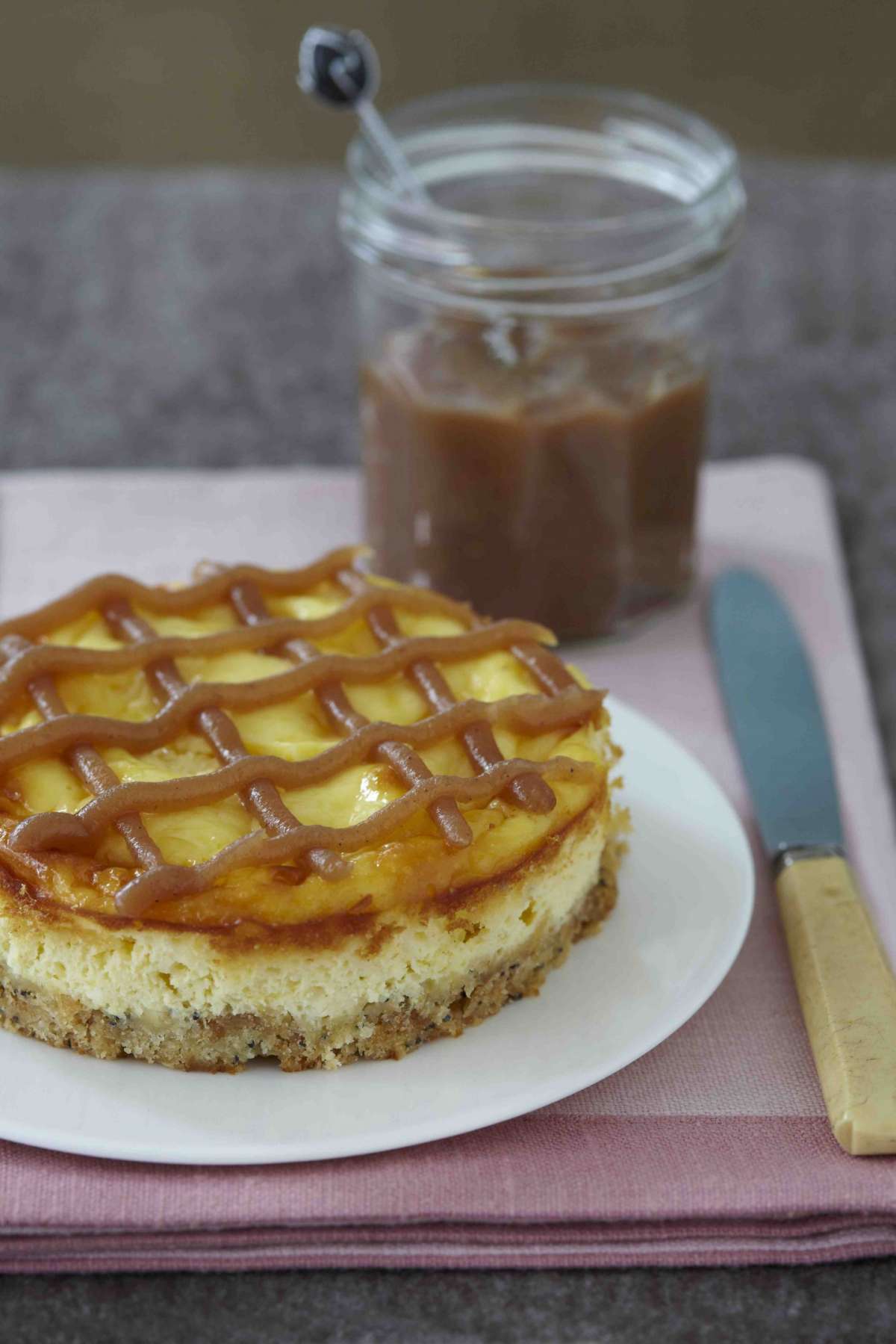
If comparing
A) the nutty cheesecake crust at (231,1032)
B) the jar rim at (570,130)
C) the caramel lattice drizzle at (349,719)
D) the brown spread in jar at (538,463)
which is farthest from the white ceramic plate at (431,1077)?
the jar rim at (570,130)

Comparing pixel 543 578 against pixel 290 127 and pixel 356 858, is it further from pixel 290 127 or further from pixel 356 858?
pixel 290 127

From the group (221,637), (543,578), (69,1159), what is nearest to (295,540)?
(543,578)

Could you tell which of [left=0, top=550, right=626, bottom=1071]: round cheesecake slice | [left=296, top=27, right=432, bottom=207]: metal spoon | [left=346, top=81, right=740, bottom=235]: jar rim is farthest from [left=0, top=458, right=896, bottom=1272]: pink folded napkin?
[left=296, top=27, right=432, bottom=207]: metal spoon

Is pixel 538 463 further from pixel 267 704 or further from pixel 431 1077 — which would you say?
pixel 431 1077

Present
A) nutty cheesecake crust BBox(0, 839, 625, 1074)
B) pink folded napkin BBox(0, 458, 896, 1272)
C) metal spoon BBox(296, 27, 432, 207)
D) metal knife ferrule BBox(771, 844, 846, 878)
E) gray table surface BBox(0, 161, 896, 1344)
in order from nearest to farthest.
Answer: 1. pink folded napkin BBox(0, 458, 896, 1272)
2. nutty cheesecake crust BBox(0, 839, 625, 1074)
3. metal knife ferrule BBox(771, 844, 846, 878)
4. metal spoon BBox(296, 27, 432, 207)
5. gray table surface BBox(0, 161, 896, 1344)

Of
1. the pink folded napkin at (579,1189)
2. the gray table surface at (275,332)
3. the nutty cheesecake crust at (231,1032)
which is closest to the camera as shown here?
the pink folded napkin at (579,1189)

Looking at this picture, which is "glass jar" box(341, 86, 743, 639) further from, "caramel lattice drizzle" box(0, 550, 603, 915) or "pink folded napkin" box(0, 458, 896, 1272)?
"pink folded napkin" box(0, 458, 896, 1272)

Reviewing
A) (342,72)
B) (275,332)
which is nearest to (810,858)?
(342,72)

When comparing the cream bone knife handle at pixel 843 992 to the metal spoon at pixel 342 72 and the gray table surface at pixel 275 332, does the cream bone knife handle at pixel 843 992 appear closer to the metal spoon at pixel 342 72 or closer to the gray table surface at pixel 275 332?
the gray table surface at pixel 275 332
